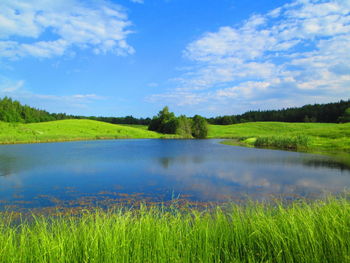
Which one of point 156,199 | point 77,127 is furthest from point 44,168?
point 77,127

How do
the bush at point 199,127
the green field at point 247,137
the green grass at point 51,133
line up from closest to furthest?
the green field at point 247,137 < the green grass at point 51,133 < the bush at point 199,127

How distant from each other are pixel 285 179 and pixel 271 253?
10730 millimetres

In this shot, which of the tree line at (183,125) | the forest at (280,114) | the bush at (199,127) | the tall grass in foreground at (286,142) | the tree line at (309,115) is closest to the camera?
the tall grass in foreground at (286,142)

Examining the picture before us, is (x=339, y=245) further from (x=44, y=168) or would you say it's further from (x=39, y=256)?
(x=44, y=168)

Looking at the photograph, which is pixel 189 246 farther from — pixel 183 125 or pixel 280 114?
pixel 280 114

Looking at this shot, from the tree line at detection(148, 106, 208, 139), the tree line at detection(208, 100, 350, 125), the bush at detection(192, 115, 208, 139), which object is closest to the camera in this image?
the tree line at detection(148, 106, 208, 139)

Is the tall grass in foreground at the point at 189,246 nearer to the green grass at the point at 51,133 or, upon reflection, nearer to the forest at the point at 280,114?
the green grass at the point at 51,133

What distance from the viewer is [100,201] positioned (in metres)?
8.88

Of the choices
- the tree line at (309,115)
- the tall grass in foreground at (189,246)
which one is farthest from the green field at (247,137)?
the tall grass in foreground at (189,246)

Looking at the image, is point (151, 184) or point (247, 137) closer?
point (151, 184)

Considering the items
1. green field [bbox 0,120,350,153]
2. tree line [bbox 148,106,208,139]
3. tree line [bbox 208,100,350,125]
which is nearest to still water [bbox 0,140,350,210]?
green field [bbox 0,120,350,153]

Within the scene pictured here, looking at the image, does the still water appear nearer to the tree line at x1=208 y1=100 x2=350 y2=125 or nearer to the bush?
the bush

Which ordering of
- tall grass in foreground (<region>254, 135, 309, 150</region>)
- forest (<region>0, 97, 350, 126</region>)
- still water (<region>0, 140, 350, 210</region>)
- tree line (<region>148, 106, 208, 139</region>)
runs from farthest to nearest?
forest (<region>0, 97, 350, 126</region>) < tree line (<region>148, 106, 208, 139</region>) < tall grass in foreground (<region>254, 135, 309, 150</region>) < still water (<region>0, 140, 350, 210</region>)

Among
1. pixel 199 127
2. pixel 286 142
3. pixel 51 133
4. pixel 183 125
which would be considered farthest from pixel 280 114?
pixel 51 133
